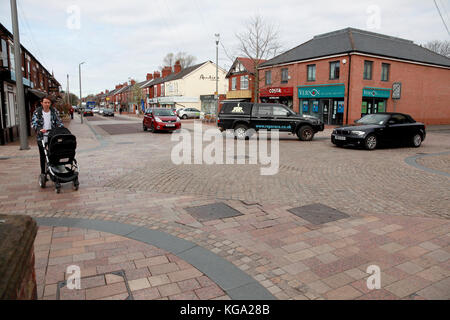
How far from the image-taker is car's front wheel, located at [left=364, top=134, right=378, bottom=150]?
43.4 feet

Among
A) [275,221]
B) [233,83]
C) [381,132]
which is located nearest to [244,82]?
[233,83]

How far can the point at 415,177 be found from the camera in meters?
8.20

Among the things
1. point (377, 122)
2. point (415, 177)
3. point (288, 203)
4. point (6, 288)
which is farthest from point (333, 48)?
point (6, 288)

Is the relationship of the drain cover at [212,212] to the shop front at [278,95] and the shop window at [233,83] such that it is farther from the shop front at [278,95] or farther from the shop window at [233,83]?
the shop window at [233,83]

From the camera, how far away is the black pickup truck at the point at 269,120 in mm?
16766

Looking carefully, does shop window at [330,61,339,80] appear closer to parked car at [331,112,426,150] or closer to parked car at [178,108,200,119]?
parked car at [331,112,426,150]

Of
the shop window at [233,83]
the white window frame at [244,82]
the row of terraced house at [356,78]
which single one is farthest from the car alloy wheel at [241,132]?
the shop window at [233,83]

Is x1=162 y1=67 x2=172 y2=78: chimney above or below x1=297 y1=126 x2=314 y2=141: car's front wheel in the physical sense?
above

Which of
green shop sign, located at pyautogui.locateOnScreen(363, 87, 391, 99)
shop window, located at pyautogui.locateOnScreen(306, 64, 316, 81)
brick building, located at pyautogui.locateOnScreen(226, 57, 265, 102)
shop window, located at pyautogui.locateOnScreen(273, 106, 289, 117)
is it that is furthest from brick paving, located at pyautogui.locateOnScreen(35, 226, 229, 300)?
brick building, located at pyautogui.locateOnScreen(226, 57, 265, 102)

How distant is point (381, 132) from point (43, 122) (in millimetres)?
12108

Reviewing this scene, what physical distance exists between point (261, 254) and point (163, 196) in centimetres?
293

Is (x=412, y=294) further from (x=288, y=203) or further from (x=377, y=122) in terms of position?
(x=377, y=122)

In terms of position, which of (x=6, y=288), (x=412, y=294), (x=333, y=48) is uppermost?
(x=333, y=48)

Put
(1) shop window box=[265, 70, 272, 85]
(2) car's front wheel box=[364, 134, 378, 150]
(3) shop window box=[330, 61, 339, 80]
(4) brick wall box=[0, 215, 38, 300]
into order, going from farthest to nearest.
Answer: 1. (1) shop window box=[265, 70, 272, 85]
2. (3) shop window box=[330, 61, 339, 80]
3. (2) car's front wheel box=[364, 134, 378, 150]
4. (4) brick wall box=[0, 215, 38, 300]
